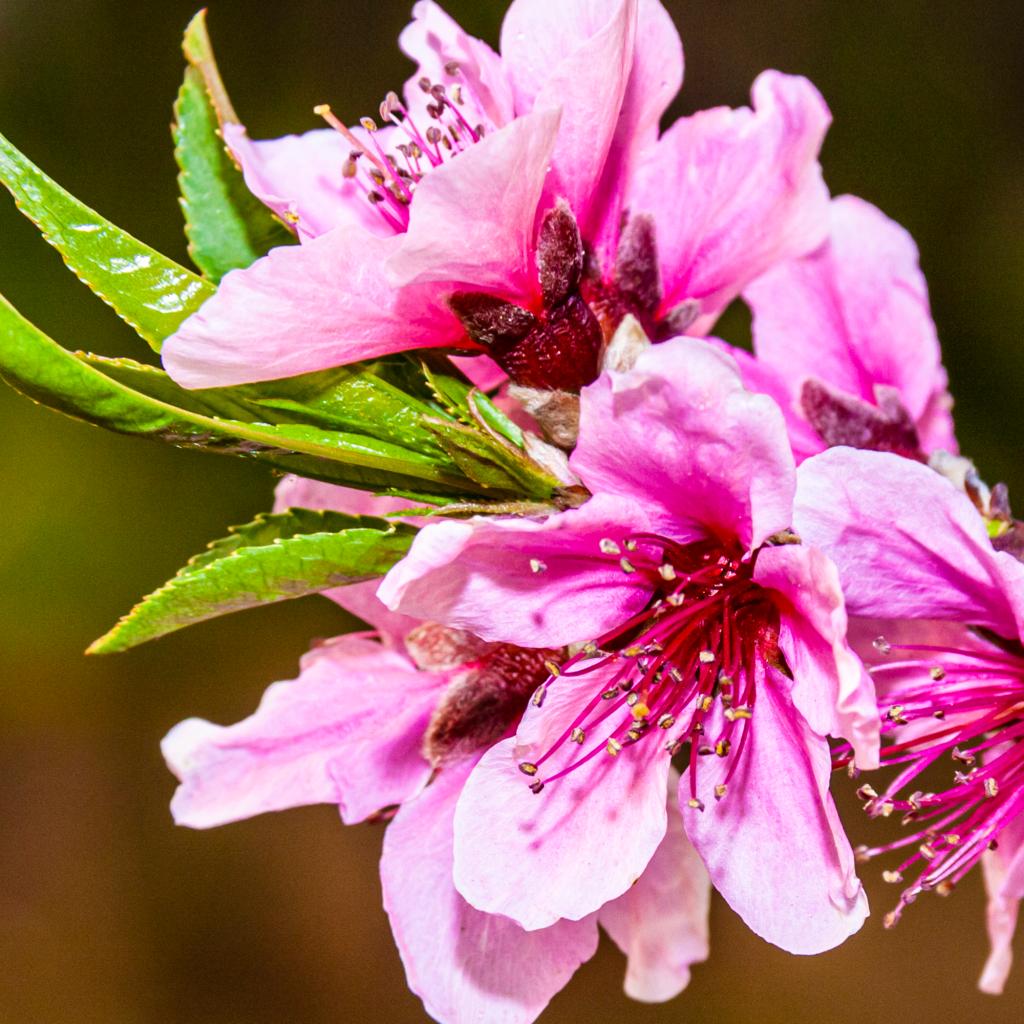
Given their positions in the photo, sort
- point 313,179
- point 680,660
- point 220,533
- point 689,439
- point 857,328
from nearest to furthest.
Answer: point 689,439 → point 680,660 → point 313,179 → point 857,328 → point 220,533

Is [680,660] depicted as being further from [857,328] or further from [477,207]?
[857,328]

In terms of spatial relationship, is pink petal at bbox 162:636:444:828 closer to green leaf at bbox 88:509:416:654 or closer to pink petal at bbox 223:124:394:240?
green leaf at bbox 88:509:416:654

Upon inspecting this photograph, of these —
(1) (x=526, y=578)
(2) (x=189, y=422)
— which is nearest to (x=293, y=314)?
(2) (x=189, y=422)

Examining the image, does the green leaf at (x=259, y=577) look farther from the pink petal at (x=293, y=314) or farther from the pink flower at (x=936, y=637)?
the pink flower at (x=936, y=637)

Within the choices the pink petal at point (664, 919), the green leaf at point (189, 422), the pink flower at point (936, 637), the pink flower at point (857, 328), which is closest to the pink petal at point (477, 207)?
the green leaf at point (189, 422)

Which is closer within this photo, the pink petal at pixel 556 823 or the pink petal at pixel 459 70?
the pink petal at pixel 556 823

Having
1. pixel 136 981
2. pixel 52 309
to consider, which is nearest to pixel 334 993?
pixel 136 981
